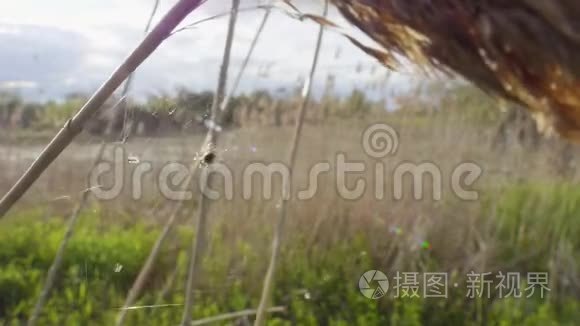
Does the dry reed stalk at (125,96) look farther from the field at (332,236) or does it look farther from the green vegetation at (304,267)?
the green vegetation at (304,267)

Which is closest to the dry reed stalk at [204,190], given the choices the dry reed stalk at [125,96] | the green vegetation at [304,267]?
the dry reed stalk at [125,96]

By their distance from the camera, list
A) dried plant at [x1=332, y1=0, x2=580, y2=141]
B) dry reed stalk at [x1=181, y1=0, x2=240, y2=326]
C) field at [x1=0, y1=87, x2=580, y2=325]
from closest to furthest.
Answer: dried plant at [x1=332, y1=0, x2=580, y2=141]
dry reed stalk at [x1=181, y1=0, x2=240, y2=326]
field at [x1=0, y1=87, x2=580, y2=325]

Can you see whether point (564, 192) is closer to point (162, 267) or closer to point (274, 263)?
point (162, 267)

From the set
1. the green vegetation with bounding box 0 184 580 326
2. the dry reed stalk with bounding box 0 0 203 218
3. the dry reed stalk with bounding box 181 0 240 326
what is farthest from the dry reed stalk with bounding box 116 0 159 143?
the green vegetation with bounding box 0 184 580 326

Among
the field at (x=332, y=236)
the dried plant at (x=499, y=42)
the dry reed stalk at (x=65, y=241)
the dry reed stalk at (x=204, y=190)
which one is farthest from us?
the field at (x=332, y=236)

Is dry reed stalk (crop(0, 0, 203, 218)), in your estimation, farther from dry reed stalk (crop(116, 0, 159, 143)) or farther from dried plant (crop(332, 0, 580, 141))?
dry reed stalk (crop(116, 0, 159, 143))

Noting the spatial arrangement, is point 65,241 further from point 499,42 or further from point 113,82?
point 499,42

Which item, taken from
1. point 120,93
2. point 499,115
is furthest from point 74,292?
point 499,115
